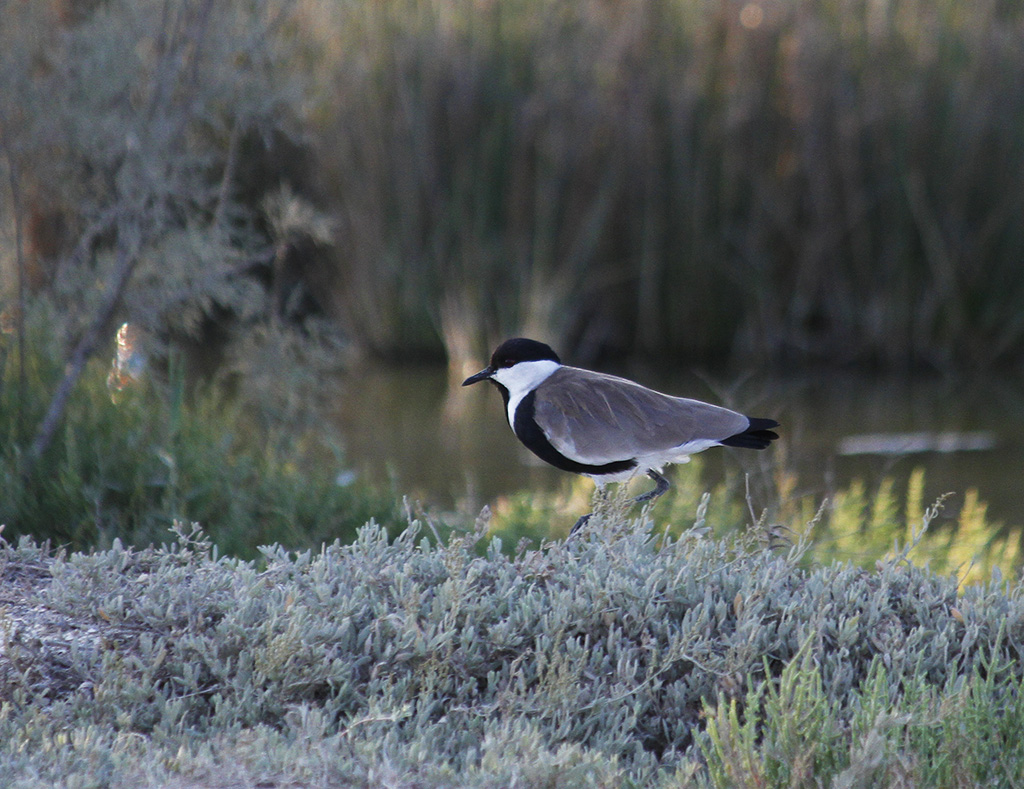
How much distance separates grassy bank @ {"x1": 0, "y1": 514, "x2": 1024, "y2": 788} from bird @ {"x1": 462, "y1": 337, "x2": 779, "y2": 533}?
0.41 metres

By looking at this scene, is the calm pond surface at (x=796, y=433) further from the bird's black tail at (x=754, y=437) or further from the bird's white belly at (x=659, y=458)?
the bird's black tail at (x=754, y=437)

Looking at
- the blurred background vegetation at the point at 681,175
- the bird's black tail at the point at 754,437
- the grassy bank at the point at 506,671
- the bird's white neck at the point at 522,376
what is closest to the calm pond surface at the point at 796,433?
the blurred background vegetation at the point at 681,175

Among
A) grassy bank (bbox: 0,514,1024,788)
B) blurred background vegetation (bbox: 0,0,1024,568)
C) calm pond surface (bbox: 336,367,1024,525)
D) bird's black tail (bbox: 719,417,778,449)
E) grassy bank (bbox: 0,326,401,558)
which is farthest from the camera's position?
blurred background vegetation (bbox: 0,0,1024,568)

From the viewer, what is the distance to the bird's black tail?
355 centimetres

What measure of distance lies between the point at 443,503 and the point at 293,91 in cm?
211

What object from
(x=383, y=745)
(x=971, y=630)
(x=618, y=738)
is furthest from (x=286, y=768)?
(x=971, y=630)

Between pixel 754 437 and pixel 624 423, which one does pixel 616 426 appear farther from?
pixel 754 437

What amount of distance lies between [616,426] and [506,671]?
3.18ft

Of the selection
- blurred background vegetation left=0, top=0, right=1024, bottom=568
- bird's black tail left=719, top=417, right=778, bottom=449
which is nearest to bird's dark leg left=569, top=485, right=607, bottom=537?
bird's black tail left=719, top=417, right=778, bottom=449

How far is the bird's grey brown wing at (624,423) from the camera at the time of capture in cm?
356

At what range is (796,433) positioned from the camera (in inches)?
250

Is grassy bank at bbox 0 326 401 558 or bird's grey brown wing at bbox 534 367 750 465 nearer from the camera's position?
bird's grey brown wing at bbox 534 367 750 465

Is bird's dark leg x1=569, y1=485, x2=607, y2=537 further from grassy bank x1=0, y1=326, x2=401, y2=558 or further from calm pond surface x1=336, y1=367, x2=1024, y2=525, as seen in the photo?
calm pond surface x1=336, y1=367, x2=1024, y2=525

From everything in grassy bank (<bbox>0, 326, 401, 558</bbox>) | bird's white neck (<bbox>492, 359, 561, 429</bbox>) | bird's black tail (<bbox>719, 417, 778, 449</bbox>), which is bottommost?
grassy bank (<bbox>0, 326, 401, 558</bbox>)
